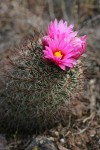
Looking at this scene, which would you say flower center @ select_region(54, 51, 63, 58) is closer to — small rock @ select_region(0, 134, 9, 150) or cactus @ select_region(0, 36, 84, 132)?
cactus @ select_region(0, 36, 84, 132)

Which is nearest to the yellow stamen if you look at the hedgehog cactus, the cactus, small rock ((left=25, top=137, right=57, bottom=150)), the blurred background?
the hedgehog cactus

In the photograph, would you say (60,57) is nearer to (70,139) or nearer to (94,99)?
(70,139)

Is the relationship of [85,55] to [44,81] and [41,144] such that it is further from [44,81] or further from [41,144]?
[41,144]

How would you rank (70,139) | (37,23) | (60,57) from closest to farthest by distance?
(60,57), (70,139), (37,23)

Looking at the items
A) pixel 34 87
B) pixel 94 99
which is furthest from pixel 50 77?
pixel 94 99

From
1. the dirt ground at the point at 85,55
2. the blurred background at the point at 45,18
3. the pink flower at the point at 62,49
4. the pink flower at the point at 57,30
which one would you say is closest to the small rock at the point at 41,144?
the dirt ground at the point at 85,55

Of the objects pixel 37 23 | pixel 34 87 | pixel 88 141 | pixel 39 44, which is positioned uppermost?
pixel 37 23
